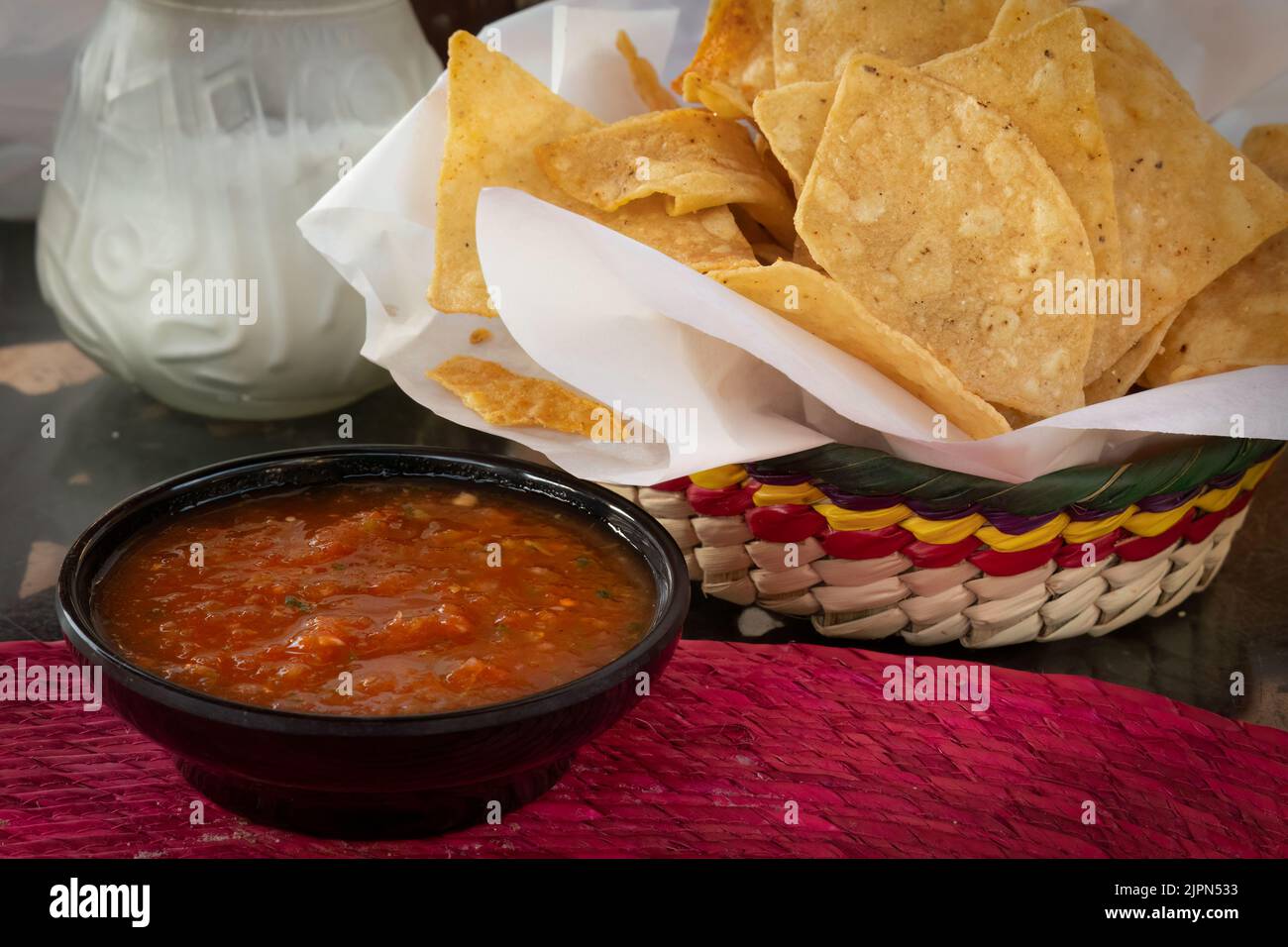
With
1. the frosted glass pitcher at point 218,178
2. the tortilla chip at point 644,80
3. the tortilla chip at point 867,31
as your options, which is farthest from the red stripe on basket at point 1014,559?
the frosted glass pitcher at point 218,178

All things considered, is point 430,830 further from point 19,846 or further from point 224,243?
point 224,243

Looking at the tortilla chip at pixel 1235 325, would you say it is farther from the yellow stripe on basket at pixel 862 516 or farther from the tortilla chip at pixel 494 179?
the tortilla chip at pixel 494 179

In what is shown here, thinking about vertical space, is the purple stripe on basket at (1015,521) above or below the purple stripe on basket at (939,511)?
below

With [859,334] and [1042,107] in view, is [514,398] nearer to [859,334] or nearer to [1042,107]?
[859,334]

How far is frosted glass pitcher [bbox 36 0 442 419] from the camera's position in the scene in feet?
5.81

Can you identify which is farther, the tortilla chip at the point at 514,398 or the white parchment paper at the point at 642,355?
the tortilla chip at the point at 514,398

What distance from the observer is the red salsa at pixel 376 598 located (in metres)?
1.10

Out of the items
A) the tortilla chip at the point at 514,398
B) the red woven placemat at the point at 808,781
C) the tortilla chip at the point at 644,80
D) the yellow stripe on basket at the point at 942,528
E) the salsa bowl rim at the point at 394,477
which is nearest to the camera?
the salsa bowl rim at the point at 394,477

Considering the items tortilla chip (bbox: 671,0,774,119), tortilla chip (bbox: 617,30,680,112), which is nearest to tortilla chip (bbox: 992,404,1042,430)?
tortilla chip (bbox: 671,0,774,119)

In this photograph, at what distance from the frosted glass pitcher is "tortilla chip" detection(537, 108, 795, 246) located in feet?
1.27

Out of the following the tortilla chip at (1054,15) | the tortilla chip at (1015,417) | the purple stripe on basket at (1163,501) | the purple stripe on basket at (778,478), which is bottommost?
the purple stripe on basket at (1163,501)

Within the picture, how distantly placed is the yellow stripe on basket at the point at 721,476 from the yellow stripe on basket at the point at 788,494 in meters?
0.02

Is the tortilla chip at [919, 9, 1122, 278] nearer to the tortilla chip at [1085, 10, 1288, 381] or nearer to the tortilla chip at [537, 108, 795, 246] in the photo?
the tortilla chip at [1085, 10, 1288, 381]

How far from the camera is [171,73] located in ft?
5.79
